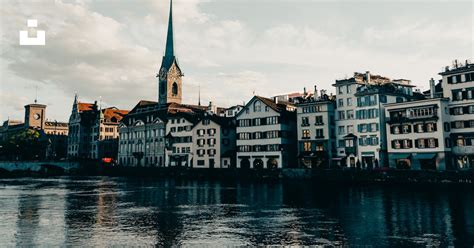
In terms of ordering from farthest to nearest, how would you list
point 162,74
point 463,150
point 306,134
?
point 162,74
point 306,134
point 463,150

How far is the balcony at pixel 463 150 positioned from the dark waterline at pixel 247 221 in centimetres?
2277

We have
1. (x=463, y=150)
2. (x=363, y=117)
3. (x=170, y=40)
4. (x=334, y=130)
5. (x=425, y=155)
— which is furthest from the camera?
(x=170, y=40)

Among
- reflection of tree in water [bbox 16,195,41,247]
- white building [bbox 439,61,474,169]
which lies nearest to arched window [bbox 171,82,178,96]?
white building [bbox 439,61,474,169]

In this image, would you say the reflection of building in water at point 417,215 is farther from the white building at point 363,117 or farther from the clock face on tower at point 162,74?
the clock face on tower at point 162,74

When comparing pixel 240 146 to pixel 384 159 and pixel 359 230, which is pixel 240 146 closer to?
pixel 384 159

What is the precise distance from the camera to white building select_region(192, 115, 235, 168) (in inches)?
4564

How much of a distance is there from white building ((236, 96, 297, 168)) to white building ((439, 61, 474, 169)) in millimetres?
37390

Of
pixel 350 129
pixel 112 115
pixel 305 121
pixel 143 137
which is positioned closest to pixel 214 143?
pixel 305 121

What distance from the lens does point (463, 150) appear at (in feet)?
250

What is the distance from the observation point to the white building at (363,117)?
8775 cm

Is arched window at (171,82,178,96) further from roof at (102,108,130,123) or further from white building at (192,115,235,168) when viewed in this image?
white building at (192,115,235,168)

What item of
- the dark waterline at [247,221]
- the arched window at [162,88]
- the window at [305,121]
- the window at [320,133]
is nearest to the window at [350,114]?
the window at [320,133]

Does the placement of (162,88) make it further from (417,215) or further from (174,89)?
(417,215)

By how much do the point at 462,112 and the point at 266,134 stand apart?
44.0 m
